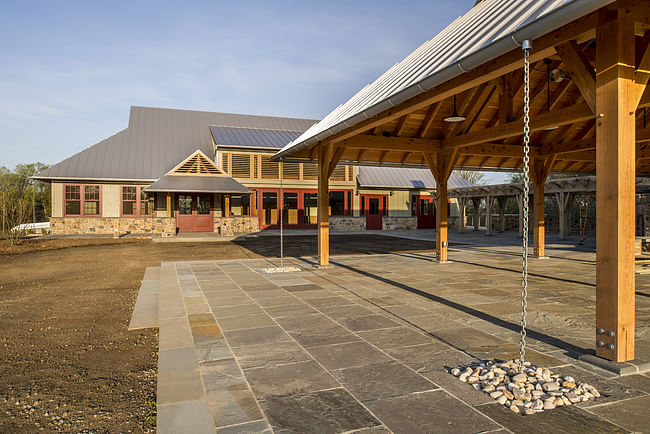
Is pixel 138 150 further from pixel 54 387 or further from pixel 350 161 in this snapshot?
pixel 54 387

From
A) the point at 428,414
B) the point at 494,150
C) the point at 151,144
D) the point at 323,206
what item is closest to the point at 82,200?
the point at 151,144

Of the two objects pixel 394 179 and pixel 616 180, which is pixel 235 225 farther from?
pixel 616 180

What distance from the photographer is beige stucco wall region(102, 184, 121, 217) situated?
24.8 metres

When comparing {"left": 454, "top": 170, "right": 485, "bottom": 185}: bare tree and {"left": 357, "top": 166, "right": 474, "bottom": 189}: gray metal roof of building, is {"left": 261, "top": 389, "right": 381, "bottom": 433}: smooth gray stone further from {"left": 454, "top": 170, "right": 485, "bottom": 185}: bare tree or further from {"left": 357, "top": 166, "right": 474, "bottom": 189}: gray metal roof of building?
{"left": 454, "top": 170, "right": 485, "bottom": 185}: bare tree

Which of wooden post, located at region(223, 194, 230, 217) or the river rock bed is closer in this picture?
the river rock bed

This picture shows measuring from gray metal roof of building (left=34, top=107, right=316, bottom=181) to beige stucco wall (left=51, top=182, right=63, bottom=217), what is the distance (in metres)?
0.84

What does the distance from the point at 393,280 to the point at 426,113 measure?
4.42 m

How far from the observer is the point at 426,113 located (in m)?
10.6

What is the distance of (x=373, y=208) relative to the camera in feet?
101

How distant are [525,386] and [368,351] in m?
1.57

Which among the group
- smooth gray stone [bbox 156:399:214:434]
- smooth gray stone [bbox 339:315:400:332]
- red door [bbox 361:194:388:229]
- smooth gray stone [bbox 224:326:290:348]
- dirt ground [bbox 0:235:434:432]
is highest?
red door [bbox 361:194:388:229]

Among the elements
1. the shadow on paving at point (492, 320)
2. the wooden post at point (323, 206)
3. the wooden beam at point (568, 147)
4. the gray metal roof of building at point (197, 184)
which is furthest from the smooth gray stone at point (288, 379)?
the gray metal roof of building at point (197, 184)

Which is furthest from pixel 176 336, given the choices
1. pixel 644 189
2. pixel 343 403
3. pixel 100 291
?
pixel 644 189

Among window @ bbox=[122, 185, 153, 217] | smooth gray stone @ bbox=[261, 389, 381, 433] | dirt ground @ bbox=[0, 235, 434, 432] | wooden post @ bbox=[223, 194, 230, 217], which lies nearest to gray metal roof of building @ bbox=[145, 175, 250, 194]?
wooden post @ bbox=[223, 194, 230, 217]
